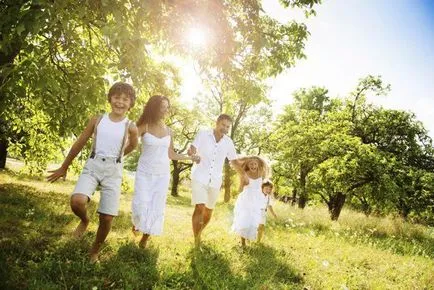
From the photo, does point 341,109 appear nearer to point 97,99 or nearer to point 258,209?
point 258,209

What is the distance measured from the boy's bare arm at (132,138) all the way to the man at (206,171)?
1942mm

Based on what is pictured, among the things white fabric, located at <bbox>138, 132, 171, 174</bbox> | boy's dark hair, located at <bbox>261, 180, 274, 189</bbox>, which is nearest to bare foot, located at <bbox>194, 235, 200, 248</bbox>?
white fabric, located at <bbox>138, 132, 171, 174</bbox>

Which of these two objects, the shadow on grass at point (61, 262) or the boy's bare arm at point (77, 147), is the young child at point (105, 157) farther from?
the shadow on grass at point (61, 262)

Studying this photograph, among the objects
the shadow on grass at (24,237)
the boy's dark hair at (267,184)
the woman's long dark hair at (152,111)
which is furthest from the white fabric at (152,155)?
the boy's dark hair at (267,184)

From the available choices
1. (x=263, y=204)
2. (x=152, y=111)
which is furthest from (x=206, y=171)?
(x=263, y=204)

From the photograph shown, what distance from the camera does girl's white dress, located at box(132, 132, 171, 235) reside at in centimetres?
653

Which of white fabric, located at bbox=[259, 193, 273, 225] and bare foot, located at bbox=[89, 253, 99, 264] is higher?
white fabric, located at bbox=[259, 193, 273, 225]

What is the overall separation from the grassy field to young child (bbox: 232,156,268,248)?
1.30ft

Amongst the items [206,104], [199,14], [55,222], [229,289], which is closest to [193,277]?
[229,289]

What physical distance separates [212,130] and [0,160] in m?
27.4

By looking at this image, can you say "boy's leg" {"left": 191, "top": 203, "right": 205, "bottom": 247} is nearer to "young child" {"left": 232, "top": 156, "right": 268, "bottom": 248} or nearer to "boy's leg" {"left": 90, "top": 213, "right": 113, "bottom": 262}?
"young child" {"left": 232, "top": 156, "right": 268, "bottom": 248}

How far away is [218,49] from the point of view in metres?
9.10

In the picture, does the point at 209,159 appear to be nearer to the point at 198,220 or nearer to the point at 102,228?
the point at 198,220

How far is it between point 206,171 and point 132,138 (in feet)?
8.10
